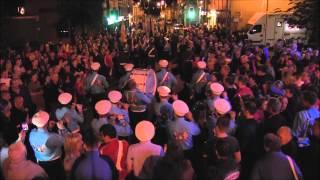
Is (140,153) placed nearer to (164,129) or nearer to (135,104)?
(164,129)

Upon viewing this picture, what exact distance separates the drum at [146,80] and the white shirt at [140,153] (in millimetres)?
5430

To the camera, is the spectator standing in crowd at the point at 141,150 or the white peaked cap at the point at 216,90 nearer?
the spectator standing in crowd at the point at 141,150

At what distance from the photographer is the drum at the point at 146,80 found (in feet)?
37.8

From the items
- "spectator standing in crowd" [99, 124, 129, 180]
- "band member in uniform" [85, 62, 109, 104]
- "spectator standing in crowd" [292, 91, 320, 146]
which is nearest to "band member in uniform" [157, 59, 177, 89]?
"band member in uniform" [85, 62, 109, 104]

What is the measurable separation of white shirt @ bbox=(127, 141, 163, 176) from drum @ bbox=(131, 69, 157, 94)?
543cm

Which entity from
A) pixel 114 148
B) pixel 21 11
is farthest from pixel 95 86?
pixel 114 148

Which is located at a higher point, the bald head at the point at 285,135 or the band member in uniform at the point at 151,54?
the bald head at the point at 285,135

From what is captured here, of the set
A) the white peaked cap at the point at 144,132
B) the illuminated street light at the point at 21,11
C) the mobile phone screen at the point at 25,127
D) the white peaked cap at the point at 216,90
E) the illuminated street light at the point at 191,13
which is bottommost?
the mobile phone screen at the point at 25,127

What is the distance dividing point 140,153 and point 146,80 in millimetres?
5944

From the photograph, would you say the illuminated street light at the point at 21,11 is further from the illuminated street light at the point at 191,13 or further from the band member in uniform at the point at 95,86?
the illuminated street light at the point at 191,13

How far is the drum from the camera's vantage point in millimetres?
11508

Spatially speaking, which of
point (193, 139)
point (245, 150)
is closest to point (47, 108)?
point (193, 139)

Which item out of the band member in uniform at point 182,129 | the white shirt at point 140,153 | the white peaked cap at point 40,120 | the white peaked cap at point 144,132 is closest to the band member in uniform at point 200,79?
the band member in uniform at point 182,129

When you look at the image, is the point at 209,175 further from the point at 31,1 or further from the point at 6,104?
the point at 31,1
